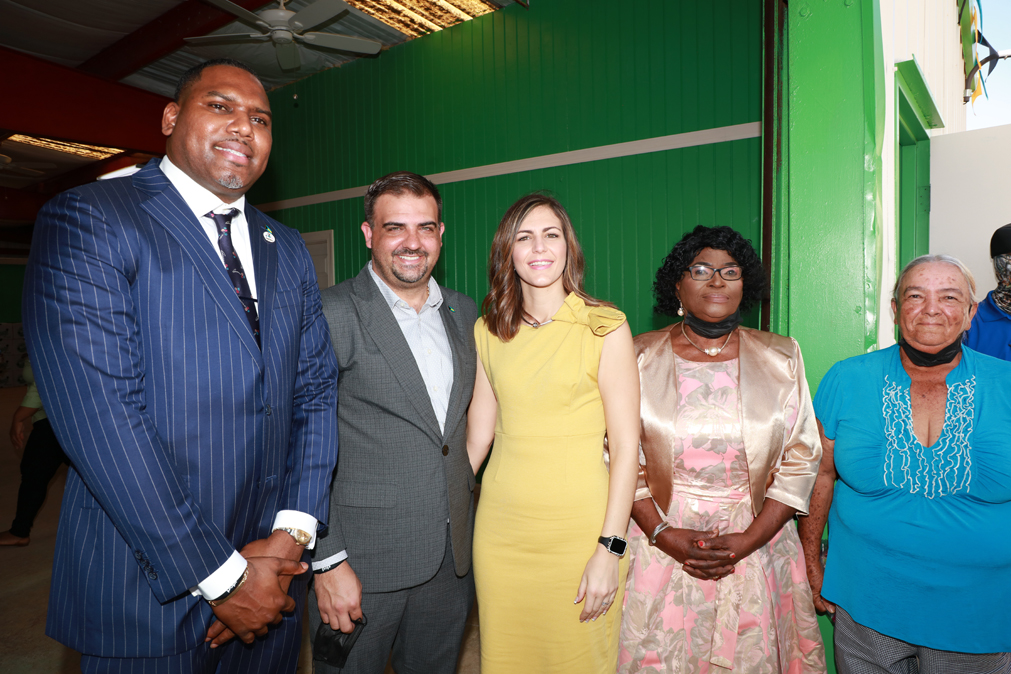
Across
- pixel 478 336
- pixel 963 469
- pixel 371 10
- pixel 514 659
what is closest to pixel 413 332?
pixel 478 336

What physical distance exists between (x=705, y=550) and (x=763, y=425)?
0.43m

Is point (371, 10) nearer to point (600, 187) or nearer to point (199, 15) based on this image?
point (199, 15)

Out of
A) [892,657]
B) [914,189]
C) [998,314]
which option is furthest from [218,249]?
[914,189]

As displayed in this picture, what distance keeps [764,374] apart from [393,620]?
4.66 feet

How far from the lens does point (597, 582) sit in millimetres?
1616

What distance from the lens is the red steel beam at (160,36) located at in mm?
5199

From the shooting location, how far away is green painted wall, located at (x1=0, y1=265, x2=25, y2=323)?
15281 millimetres

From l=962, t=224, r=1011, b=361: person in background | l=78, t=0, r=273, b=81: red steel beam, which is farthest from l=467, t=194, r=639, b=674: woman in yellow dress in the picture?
l=78, t=0, r=273, b=81: red steel beam

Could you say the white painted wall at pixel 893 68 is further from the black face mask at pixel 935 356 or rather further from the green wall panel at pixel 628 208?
the green wall panel at pixel 628 208

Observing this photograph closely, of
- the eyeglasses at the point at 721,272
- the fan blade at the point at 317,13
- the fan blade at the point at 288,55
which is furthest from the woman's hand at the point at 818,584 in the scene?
the fan blade at the point at 288,55

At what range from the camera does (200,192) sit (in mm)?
1420

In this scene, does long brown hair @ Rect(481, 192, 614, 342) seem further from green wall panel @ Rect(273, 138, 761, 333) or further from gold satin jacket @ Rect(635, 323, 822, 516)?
green wall panel @ Rect(273, 138, 761, 333)

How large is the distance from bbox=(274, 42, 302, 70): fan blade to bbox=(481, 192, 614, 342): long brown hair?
4.02 meters

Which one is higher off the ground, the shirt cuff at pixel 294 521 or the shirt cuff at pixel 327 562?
the shirt cuff at pixel 294 521
